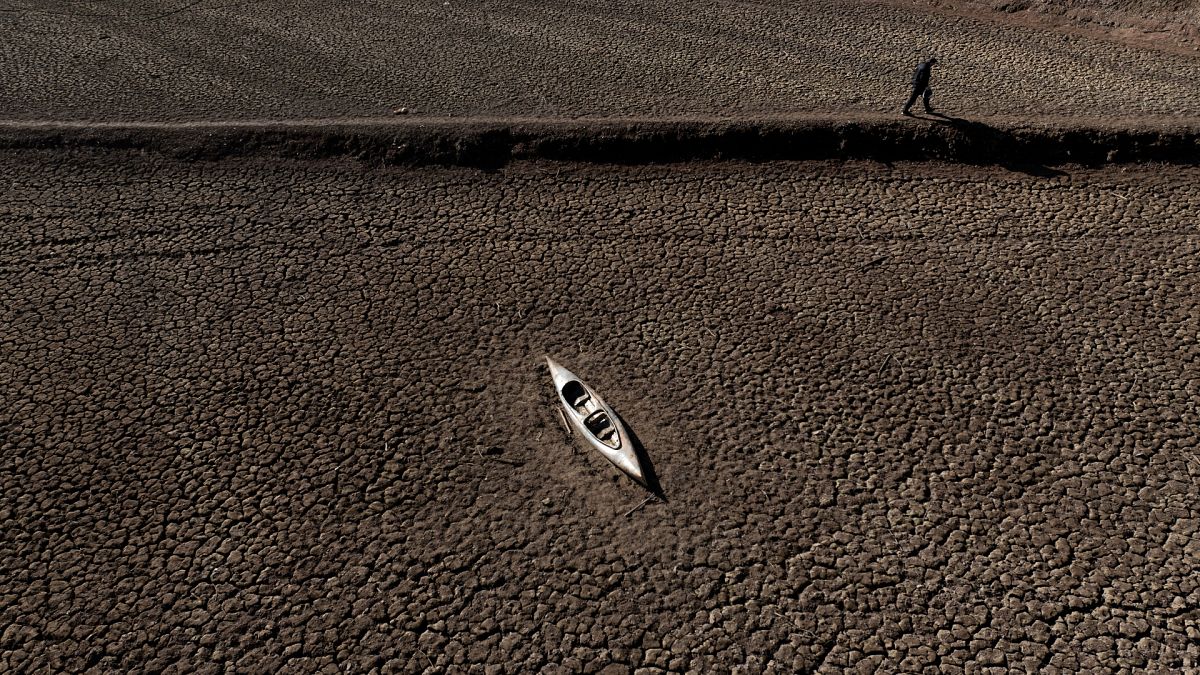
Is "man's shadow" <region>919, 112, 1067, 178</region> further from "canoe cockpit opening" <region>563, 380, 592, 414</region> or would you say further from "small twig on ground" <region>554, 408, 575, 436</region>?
"small twig on ground" <region>554, 408, 575, 436</region>

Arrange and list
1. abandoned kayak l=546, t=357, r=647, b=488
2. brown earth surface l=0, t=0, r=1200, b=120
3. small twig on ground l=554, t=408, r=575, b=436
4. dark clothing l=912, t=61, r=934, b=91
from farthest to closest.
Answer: brown earth surface l=0, t=0, r=1200, b=120
dark clothing l=912, t=61, r=934, b=91
small twig on ground l=554, t=408, r=575, b=436
abandoned kayak l=546, t=357, r=647, b=488

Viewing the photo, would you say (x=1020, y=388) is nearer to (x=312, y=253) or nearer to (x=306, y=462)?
(x=306, y=462)

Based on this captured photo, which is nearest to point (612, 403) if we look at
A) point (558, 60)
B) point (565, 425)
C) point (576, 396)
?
point (576, 396)

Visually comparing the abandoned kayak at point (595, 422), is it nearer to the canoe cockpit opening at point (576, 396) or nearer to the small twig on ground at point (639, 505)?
the canoe cockpit opening at point (576, 396)

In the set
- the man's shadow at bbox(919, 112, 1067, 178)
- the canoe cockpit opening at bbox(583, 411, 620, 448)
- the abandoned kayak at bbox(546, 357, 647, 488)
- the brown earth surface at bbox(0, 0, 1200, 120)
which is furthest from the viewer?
the brown earth surface at bbox(0, 0, 1200, 120)

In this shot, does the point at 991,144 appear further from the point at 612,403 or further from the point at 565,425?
the point at 565,425

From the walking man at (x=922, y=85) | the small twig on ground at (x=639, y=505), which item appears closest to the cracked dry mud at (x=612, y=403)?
the small twig on ground at (x=639, y=505)

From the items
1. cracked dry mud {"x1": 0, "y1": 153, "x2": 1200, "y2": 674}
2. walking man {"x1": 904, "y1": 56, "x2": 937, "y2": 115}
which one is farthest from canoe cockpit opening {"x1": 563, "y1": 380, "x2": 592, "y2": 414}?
walking man {"x1": 904, "y1": 56, "x2": 937, "y2": 115}
